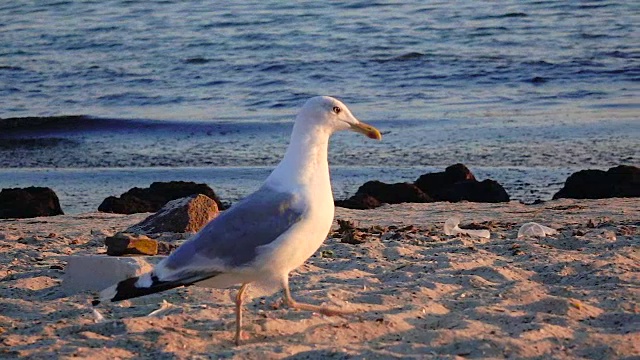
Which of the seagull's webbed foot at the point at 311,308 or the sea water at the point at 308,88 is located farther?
the sea water at the point at 308,88

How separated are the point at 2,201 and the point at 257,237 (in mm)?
5571

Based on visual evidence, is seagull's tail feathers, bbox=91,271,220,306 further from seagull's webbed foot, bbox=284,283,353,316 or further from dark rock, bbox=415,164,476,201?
dark rock, bbox=415,164,476,201

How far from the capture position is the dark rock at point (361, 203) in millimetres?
9344

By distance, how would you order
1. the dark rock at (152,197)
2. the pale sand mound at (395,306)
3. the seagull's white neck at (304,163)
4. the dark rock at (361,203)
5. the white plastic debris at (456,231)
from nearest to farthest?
the pale sand mound at (395,306) < the seagull's white neck at (304,163) < the white plastic debris at (456,231) < the dark rock at (361,203) < the dark rock at (152,197)

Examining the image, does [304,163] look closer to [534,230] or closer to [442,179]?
[534,230]

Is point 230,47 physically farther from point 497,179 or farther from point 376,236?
point 376,236

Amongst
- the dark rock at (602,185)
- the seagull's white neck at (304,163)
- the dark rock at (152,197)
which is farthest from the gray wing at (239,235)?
the dark rock at (602,185)

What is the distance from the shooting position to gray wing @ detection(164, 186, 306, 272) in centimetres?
480

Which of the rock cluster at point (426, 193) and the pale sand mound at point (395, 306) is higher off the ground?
the pale sand mound at point (395, 306)

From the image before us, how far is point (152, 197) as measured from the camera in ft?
32.3

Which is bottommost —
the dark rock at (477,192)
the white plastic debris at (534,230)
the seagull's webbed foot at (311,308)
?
the dark rock at (477,192)

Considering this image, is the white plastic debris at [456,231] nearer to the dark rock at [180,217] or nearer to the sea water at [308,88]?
the dark rock at [180,217]

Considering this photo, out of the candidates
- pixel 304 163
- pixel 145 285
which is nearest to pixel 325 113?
pixel 304 163

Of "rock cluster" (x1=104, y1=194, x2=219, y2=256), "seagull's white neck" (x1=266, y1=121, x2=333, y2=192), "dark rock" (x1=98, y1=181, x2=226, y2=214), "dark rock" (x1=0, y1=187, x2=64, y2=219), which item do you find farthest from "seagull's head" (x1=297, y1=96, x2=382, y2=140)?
"dark rock" (x1=0, y1=187, x2=64, y2=219)
